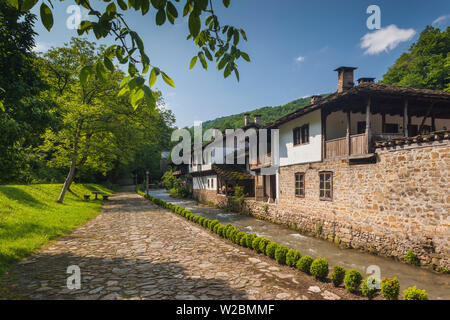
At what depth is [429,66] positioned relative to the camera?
96.8 ft

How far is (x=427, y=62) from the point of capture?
30922 millimetres

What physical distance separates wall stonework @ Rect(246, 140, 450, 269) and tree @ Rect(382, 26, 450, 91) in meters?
24.4

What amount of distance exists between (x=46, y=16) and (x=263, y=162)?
17.1 meters

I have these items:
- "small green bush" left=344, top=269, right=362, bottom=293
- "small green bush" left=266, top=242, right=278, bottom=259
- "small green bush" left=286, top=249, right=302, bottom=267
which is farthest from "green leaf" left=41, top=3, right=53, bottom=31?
"small green bush" left=266, top=242, right=278, bottom=259

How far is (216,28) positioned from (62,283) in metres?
5.73

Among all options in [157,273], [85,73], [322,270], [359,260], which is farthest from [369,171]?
[85,73]

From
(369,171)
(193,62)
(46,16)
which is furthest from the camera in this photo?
(369,171)

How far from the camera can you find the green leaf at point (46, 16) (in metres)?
1.64

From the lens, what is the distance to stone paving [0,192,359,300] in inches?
183

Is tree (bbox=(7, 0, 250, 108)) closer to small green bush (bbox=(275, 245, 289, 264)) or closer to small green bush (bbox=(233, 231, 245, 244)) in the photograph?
small green bush (bbox=(275, 245, 289, 264))

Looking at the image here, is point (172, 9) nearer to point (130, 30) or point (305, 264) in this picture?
point (130, 30)

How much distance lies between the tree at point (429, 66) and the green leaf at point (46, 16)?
34.4 meters

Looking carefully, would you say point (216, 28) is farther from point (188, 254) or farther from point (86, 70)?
point (188, 254)
